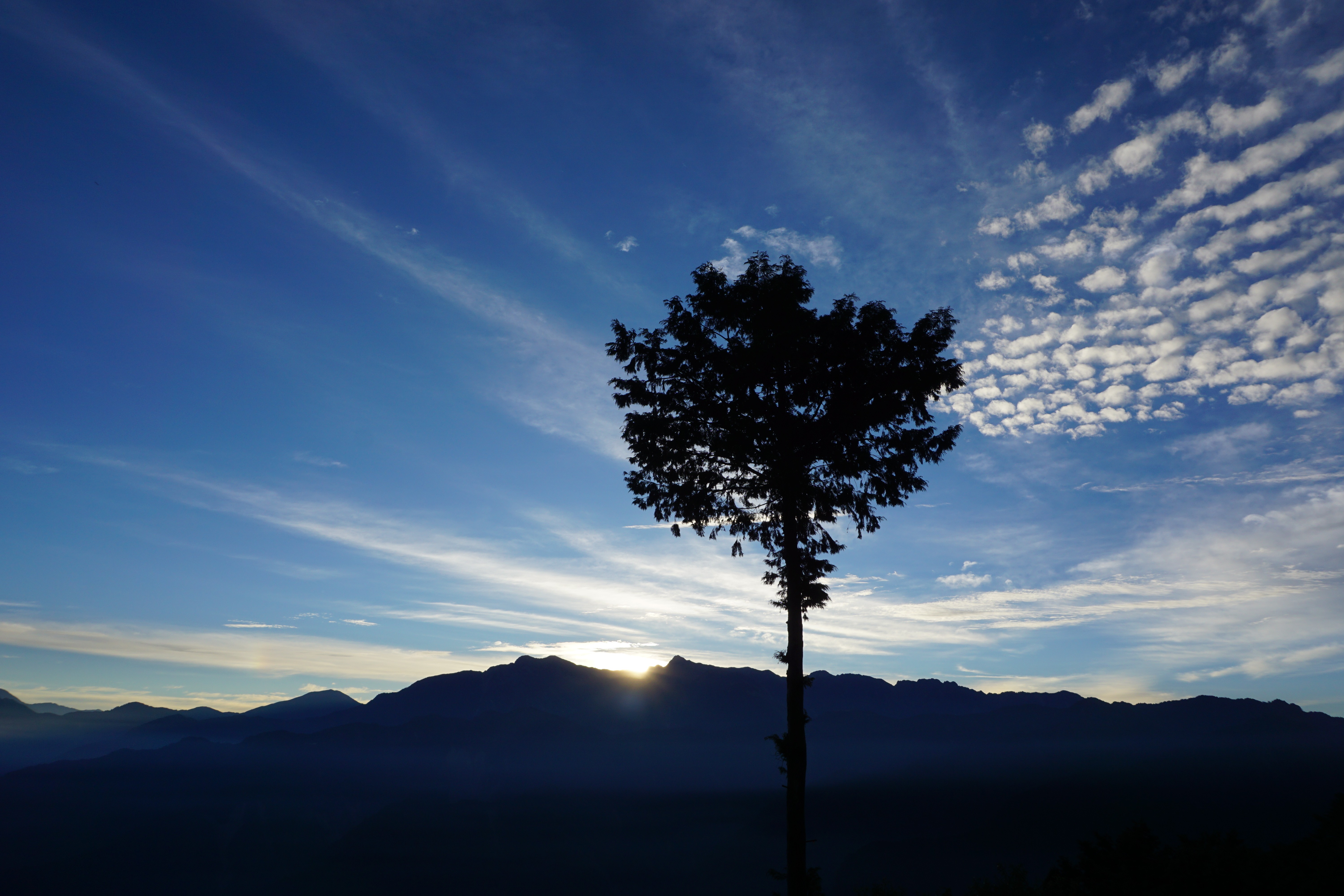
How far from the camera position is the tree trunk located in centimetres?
1723

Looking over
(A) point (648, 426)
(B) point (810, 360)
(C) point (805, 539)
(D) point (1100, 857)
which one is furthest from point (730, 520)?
(D) point (1100, 857)

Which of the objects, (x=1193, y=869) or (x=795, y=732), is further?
(x=1193, y=869)

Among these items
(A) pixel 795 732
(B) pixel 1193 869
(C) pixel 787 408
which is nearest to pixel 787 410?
(C) pixel 787 408

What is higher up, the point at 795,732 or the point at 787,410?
the point at 787,410

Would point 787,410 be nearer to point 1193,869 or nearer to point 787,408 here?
point 787,408

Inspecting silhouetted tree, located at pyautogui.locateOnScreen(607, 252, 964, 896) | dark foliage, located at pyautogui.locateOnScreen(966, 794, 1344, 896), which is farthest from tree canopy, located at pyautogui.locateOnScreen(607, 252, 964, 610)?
dark foliage, located at pyautogui.locateOnScreen(966, 794, 1344, 896)

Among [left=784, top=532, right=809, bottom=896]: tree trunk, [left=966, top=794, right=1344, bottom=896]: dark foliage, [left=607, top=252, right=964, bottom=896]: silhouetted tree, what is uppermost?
[left=607, top=252, right=964, bottom=896]: silhouetted tree

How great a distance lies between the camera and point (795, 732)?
58.5 feet

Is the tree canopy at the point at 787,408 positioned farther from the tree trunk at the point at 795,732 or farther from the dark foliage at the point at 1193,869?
the dark foliage at the point at 1193,869

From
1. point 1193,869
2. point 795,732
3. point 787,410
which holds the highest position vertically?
point 787,410

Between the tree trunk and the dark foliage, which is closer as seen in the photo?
the tree trunk

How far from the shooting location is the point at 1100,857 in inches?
1280

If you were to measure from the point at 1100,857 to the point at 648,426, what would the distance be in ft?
99.6

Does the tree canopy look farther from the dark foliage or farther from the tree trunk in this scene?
the dark foliage
